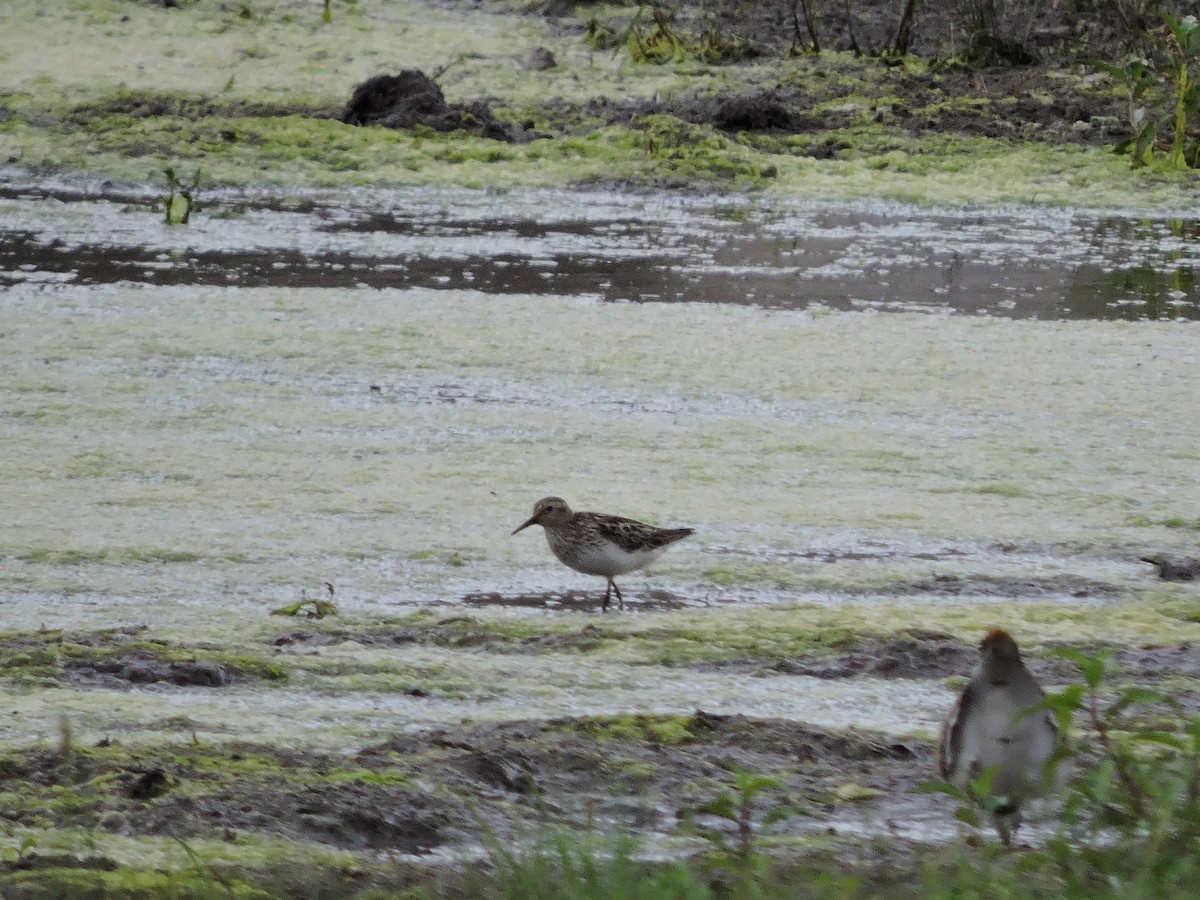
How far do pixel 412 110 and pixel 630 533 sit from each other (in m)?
7.82

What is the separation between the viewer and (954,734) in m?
2.29

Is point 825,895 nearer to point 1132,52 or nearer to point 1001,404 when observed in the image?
point 1001,404

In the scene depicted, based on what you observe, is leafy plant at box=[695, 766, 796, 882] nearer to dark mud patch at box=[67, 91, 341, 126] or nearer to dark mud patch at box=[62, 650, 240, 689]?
dark mud patch at box=[62, 650, 240, 689]

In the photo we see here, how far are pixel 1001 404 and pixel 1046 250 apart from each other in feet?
10.7

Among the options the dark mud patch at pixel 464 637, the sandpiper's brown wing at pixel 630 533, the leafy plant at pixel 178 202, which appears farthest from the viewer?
the leafy plant at pixel 178 202

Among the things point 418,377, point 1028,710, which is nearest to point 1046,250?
point 418,377

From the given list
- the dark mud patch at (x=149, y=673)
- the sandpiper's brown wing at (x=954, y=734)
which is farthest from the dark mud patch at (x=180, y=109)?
the sandpiper's brown wing at (x=954, y=734)

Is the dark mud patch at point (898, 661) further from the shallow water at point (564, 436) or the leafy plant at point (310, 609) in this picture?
the leafy plant at point (310, 609)

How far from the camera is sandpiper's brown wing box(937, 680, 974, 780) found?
2273 mm

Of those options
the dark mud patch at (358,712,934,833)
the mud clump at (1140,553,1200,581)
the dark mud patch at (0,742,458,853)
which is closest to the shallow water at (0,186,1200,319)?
the mud clump at (1140,553,1200,581)

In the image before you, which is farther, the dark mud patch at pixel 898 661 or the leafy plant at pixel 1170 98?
the leafy plant at pixel 1170 98

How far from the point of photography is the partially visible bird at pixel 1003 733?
220 centimetres

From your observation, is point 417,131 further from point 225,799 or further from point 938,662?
point 225,799

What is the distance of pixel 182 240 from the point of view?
830 centimetres
